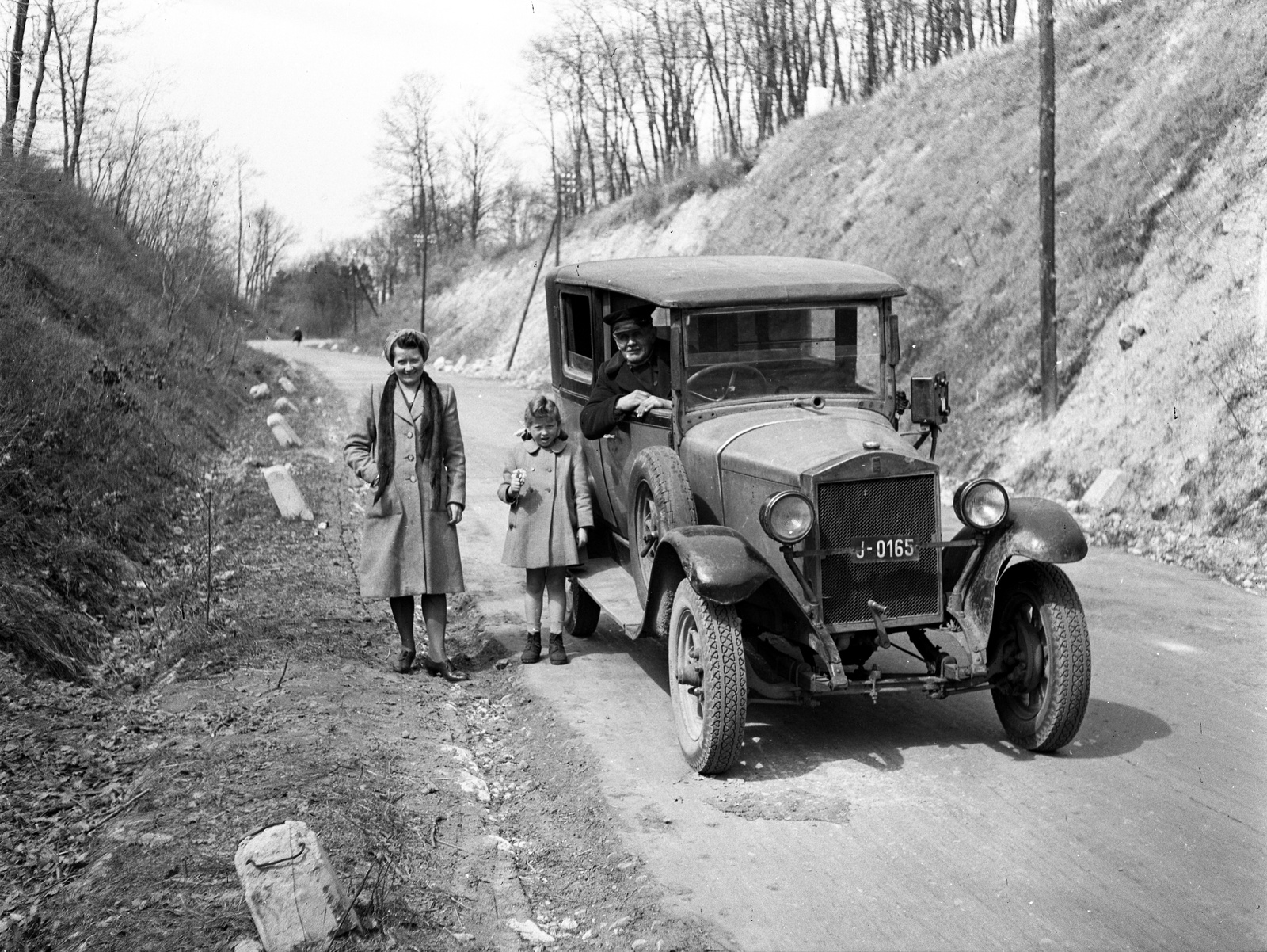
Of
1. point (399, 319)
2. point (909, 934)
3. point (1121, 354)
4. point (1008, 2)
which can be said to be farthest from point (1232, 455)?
point (399, 319)

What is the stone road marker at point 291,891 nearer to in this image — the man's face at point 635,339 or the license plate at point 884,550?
the license plate at point 884,550

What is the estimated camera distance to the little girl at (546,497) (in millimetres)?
6875

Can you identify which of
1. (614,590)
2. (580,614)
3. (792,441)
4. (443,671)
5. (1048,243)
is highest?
(1048,243)

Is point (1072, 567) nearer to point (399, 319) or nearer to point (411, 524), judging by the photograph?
point (411, 524)

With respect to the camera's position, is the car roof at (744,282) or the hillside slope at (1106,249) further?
the hillside slope at (1106,249)

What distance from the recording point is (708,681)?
5.04m

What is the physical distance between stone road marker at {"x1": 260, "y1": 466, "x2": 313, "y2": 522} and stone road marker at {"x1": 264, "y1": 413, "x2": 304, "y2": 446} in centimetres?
509

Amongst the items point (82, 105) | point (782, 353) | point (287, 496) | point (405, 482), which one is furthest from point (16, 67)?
point (782, 353)

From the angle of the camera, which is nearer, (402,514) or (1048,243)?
(402,514)

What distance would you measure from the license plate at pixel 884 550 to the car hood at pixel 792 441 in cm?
35

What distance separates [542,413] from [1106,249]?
1023 centimetres

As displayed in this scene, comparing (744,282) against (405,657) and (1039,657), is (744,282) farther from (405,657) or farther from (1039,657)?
(405,657)

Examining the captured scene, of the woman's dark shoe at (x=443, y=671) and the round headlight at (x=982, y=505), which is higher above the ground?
the round headlight at (x=982, y=505)

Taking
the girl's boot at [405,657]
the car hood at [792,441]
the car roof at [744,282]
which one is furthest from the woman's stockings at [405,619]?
the car roof at [744,282]
